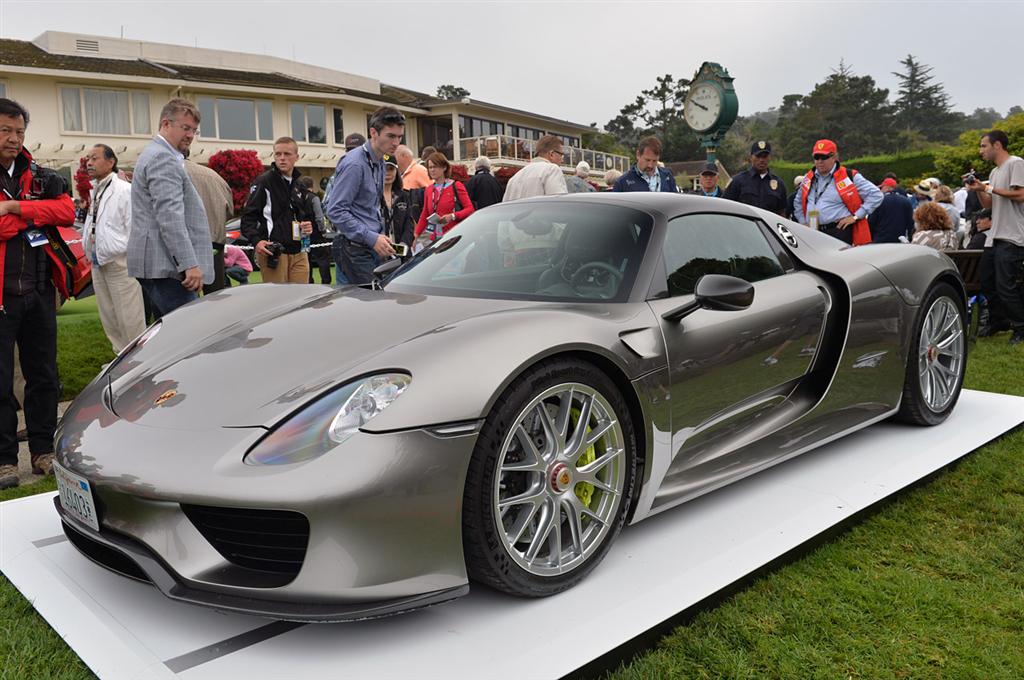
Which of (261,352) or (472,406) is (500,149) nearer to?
(261,352)

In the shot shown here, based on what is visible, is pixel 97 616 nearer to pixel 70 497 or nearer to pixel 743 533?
pixel 70 497

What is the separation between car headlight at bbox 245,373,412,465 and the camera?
2184 mm

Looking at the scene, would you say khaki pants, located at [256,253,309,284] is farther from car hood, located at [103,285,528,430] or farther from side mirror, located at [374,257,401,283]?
car hood, located at [103,285,528,430]

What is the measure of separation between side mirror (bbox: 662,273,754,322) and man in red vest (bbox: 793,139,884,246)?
5.07m

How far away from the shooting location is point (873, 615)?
8.44 feet

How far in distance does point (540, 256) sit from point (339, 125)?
36315 mm

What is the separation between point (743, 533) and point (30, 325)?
3736mm

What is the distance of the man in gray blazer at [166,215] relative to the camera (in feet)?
15.6

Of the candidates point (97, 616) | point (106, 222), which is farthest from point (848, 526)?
point (106, 222)

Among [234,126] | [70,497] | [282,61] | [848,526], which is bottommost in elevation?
[848,526]

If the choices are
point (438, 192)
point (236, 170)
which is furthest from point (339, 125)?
point (438, 192)

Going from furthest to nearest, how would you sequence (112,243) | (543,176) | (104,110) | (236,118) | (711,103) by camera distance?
(236,118) → (104,110) → (711,103) → (543,176) → (112,243)

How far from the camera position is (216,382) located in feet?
8.53

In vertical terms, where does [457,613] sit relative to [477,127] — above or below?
below
